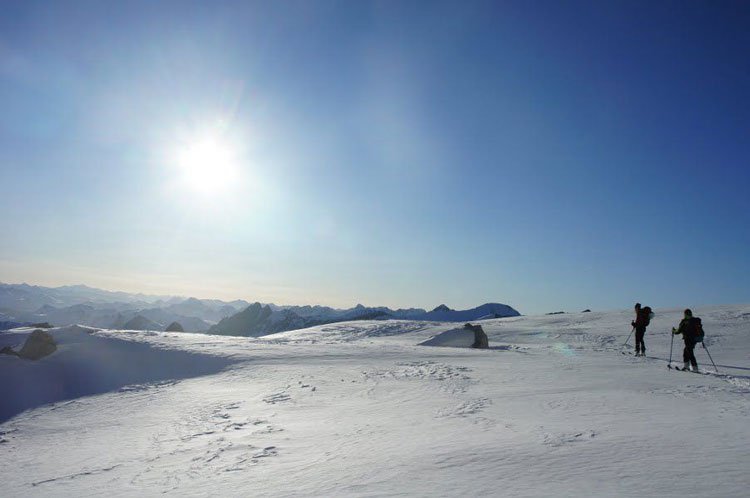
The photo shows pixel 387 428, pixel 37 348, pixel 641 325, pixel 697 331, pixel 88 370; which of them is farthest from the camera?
pixel 37 348

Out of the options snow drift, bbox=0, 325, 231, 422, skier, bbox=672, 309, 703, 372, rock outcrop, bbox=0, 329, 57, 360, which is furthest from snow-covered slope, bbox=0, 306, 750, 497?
rock outcrop, bbox=0, 329, 57, 360

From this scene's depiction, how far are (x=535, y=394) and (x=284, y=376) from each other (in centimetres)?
824

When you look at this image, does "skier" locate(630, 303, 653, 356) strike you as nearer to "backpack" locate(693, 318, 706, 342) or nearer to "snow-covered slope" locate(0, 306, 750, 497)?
"snow-covered slope" locate(0, 306, 750, 497)

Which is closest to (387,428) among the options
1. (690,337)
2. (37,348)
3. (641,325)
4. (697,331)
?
(690,337)

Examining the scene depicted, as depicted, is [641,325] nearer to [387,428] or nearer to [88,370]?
[387,428]

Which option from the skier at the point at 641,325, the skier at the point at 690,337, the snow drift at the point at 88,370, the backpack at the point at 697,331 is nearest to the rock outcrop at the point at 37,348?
the snow drift at the point at 88,370

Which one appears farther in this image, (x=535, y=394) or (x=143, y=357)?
(x=143, y=357)

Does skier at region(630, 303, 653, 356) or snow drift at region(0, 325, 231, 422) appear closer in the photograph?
snow drift at region(0, 325, 231, 422)

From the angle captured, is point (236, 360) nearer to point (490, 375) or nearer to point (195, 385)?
point (195, 385)

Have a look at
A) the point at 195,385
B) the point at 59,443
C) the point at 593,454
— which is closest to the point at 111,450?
the point at 59,443

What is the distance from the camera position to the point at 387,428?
7785 millimetres

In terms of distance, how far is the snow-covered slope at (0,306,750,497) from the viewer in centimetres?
484

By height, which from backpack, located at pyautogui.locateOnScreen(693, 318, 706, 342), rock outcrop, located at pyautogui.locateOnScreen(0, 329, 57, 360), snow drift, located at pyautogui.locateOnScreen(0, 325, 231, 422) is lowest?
snow drift, located at pyautogui.locateOnScreen(0, 325, 231, 422)

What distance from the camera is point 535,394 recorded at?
9.84 m
